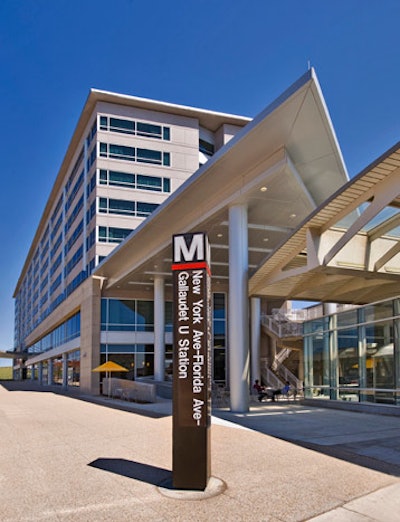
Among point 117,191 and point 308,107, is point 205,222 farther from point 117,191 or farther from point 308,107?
point 117,191

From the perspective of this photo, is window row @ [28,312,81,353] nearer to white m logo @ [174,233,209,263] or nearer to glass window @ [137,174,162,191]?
glass window @ [137,174,162,191]

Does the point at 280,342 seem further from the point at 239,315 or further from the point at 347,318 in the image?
the point at 239,315

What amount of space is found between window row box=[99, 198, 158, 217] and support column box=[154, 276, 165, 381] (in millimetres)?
6828

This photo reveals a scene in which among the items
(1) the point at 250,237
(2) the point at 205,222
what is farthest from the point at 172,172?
(2) the point at 205,222

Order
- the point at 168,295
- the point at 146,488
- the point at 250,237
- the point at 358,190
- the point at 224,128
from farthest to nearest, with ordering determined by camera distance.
Answer: the point at 224,128 → the point at 168,295 → the point at 250,237 → the point at 358,190 → the point at 146,488

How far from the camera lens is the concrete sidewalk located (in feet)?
21.0

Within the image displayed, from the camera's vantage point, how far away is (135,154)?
41.8 meters

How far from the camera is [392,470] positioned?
8.45 meters

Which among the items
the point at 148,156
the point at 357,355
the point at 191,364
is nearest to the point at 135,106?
the point at 148,156

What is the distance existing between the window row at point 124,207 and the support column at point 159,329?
22.4 ft

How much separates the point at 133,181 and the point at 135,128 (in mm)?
4539

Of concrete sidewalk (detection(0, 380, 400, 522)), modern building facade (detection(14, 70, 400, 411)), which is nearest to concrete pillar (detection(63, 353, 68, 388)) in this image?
modern building facade (detection(14, 70, 400, 411))

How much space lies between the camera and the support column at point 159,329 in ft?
120

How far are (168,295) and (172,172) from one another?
10225mm
